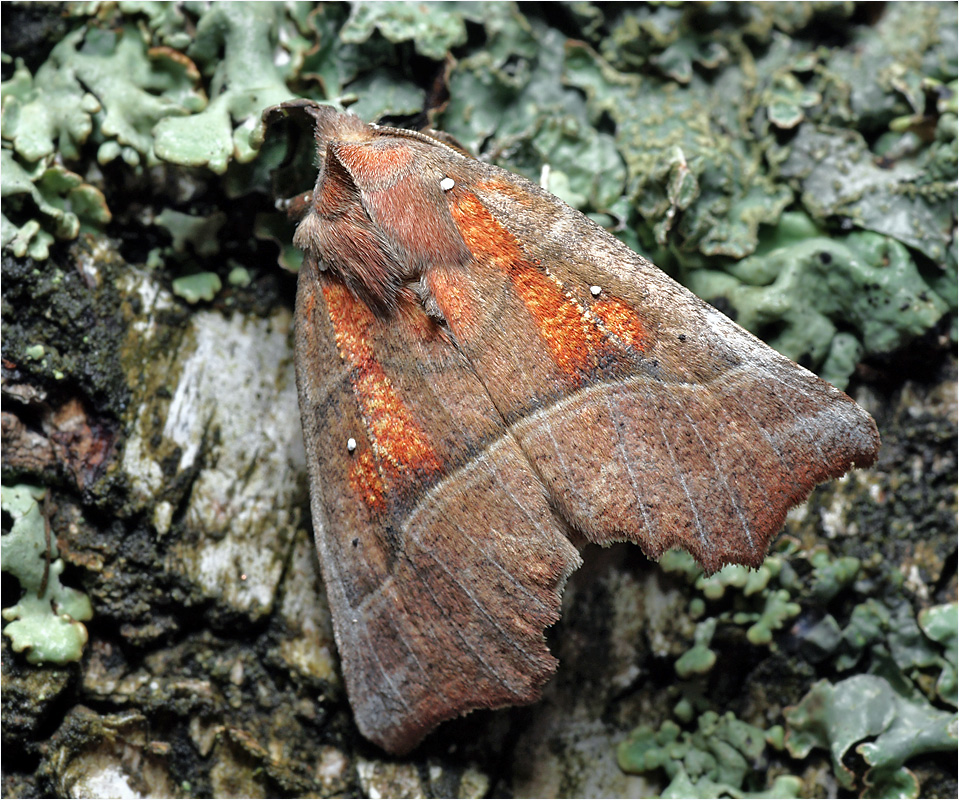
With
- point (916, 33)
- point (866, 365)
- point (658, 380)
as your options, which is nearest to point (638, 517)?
point (658, 380)

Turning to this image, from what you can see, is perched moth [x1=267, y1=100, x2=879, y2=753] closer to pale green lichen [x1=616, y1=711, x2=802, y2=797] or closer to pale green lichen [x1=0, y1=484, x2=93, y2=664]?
pale green lichen [x1=616, y1=711, x2=802, y2=797]

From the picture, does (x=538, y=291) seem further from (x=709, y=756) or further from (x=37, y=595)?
(x=37, y=595)

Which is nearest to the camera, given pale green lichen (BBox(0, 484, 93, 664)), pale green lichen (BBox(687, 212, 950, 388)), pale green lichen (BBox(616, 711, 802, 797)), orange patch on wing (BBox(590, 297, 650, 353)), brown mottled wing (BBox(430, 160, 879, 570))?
brown mottled wing (BBox(430, 160, 879, 570))

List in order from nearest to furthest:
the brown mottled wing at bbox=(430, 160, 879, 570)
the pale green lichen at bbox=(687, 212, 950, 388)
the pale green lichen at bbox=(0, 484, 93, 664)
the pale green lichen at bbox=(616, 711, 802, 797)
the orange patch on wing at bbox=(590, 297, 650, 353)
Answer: the brown mottled wing at bbox=(430, 160, 879, 570), the orange patch on wing at bbox=(590, 297, 650, 353), the pale green lichen at bbox=(0, 484, 93, 664), the pale green lichen at bbox=(616, 711, 802, 797), the pale green lichen at bbox=(687, 212, 950, 388)

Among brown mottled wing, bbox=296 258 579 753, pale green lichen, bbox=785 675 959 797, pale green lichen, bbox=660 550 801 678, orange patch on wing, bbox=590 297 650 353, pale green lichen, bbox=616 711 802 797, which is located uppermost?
orange patch on wing, bbox=590 297 650 353

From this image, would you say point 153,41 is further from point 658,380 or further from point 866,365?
point 866,365

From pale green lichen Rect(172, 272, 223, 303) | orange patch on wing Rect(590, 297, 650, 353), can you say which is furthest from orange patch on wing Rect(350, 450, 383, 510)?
pale green lichen Rect(172, 272, 223, 303)
